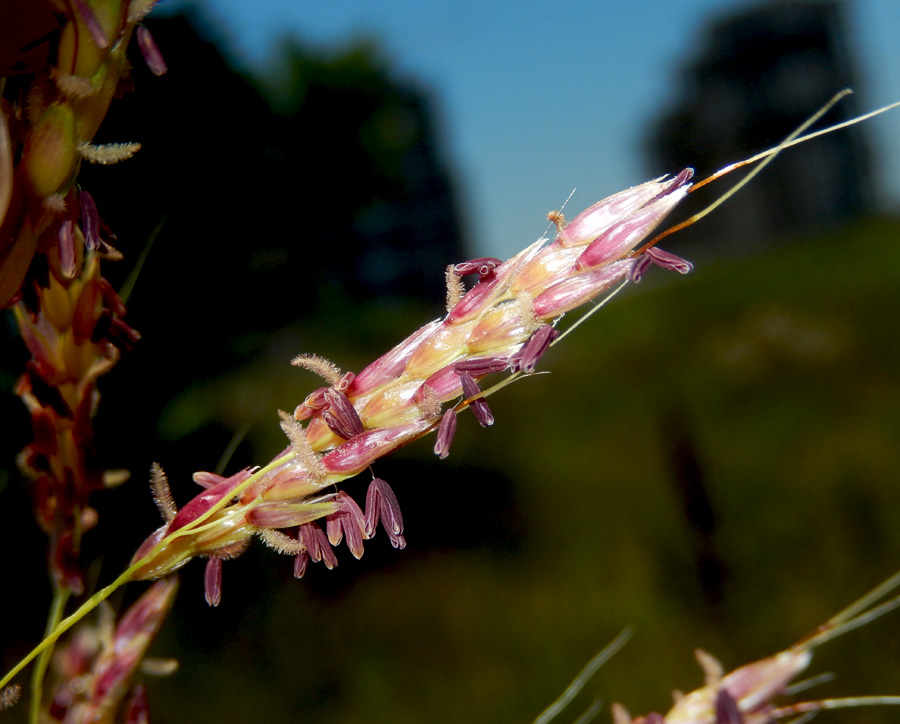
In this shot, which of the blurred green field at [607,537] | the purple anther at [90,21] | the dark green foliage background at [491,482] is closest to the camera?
the purple anther at [90,21]

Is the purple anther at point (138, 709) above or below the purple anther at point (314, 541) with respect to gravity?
below

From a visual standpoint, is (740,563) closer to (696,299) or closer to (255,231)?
(255,231)

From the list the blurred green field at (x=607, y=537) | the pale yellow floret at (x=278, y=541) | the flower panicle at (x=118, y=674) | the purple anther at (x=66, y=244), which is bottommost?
the blurred green field at (x=607, y=537)

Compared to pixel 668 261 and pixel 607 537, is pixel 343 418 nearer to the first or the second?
pixel 668 261

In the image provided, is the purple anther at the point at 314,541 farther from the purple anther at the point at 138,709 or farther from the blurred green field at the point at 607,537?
the blurred green field at the point at 607,537

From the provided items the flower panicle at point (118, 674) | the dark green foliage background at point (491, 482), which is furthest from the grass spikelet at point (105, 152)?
the dark green foliage background at point (491, 482)

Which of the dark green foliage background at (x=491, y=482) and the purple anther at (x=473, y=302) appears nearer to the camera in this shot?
the purple anther at (x=473, y=302)

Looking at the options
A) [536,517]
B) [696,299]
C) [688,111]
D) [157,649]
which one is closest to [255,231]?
[157,649]

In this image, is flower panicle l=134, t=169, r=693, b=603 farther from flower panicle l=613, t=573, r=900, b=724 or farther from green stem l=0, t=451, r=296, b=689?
flower panicle l=613, t=573, r=900, b=724
